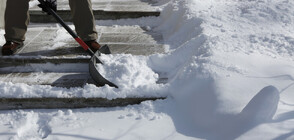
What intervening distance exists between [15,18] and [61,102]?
1269mm

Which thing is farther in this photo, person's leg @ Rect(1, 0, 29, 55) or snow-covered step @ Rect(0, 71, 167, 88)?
person's leg @ Rect(1, 0, 29, 55)

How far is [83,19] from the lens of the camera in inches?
142

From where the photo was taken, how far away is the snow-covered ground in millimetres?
→ 2207

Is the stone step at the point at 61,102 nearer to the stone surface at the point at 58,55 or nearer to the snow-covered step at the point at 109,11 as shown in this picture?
the stone surface at the point at 58,55

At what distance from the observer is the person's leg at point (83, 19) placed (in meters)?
3.57

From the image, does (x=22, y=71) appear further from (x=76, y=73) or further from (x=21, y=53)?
(x=76, y=73)

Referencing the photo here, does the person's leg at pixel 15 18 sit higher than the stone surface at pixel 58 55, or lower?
higher

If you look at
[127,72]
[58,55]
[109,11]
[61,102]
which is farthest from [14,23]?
[109,11]

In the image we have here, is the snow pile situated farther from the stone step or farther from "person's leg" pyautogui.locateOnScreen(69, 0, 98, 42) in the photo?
"person's leg" pyautogui.locateOnScreen(69, 0, 98, 42)

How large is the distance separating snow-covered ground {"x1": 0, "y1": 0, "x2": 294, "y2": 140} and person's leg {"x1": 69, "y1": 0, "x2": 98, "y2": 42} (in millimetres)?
456

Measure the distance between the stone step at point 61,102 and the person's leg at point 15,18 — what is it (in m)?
0.98

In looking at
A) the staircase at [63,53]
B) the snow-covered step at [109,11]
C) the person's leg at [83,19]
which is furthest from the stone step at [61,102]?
the snow-covered step at [109,11]

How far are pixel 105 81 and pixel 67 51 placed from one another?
3.11 ft

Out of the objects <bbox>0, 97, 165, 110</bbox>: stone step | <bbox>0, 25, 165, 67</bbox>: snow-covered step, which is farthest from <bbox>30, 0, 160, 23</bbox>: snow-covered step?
<bbox>0, 97, 165, 110</bbox>: stone step
